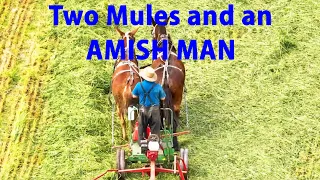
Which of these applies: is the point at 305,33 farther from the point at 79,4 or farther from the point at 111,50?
the point at 79,4

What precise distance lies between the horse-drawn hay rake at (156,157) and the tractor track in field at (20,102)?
202cm

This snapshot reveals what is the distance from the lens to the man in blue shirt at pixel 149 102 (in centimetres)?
939

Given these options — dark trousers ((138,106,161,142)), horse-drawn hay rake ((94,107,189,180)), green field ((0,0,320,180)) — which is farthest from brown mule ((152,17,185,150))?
green field ((0,0,320,180))

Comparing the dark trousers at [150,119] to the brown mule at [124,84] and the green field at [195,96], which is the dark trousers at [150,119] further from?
the green field at [195,96]

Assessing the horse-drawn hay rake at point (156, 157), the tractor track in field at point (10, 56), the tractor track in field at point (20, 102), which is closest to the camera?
the horse-drawn hay rake at point (156, 157)

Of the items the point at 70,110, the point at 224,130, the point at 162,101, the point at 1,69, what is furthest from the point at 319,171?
the point at 1,69

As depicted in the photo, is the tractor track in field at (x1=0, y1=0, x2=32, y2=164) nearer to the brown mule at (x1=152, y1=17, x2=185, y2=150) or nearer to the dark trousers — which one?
the dark trousers

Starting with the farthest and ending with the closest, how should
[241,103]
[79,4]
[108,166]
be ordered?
[79,4], [241,103], [108,166]

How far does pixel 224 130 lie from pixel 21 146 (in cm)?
444

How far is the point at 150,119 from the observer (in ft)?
31.1

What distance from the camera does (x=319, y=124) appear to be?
1141cm

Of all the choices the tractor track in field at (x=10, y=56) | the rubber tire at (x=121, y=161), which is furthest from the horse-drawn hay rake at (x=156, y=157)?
the tractor track in field at (x=10, y=56)

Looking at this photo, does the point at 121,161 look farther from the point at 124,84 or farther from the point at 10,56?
the point at 10,56

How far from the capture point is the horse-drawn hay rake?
30.5 feet
